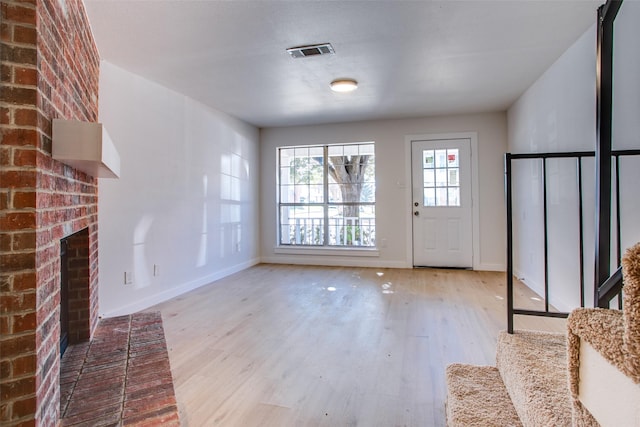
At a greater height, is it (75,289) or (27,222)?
(27,222)

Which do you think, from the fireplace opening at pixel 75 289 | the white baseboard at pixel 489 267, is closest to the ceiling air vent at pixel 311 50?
the fireplace opening at pixel 75 289

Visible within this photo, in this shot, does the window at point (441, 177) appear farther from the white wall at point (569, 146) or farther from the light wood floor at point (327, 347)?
the light wood floor at point (327, 347)

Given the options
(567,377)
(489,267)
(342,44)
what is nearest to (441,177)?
(489,267)

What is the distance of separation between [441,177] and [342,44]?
3.04 metres

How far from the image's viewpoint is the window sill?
543 cm

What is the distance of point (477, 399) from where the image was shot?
1.37 m

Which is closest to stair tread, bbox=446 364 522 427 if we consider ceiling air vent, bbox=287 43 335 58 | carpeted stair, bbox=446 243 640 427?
carpeted stair, bbox=446 243 640 427

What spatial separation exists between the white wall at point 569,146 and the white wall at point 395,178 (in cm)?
67

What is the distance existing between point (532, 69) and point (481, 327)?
2549mm

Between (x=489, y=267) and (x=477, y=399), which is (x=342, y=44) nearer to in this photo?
(x=477, y=399)

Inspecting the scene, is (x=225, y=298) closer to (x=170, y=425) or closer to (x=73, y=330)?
(x=73, y=330)

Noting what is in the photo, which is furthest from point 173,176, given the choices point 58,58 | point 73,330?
point 58,58

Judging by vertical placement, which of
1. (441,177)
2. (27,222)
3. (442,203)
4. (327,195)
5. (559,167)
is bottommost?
(27,222)

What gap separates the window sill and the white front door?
717 millimetres
